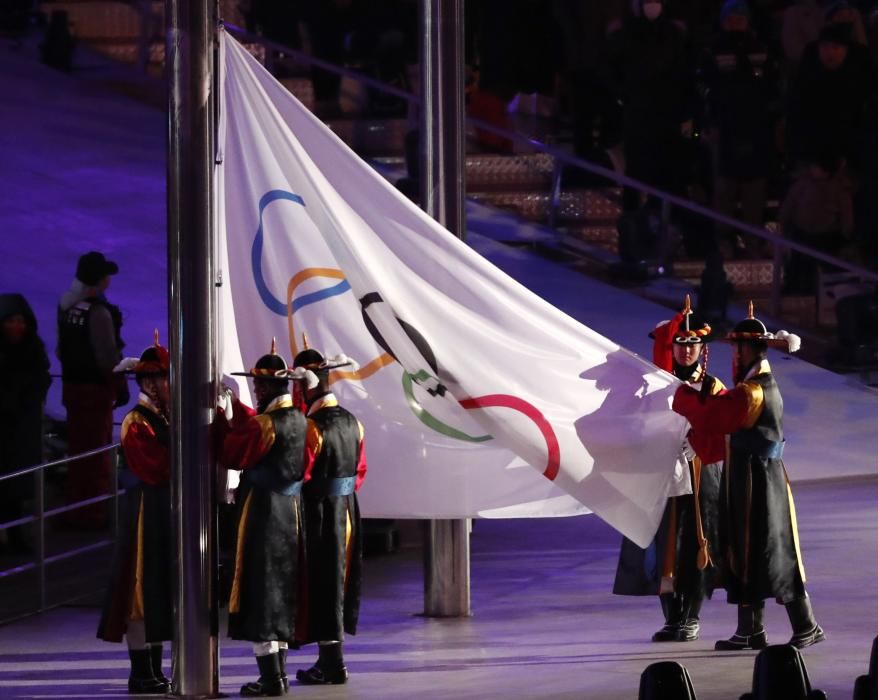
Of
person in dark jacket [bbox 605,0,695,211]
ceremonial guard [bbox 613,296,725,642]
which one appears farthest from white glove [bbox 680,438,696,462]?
person in dark jacket [bbox 605,0,695,211]

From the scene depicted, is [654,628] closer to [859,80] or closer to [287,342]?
[287,342]

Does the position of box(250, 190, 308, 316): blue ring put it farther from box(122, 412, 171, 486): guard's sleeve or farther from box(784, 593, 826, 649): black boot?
box(784, 593, 826, 649): black boot

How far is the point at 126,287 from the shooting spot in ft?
56.7

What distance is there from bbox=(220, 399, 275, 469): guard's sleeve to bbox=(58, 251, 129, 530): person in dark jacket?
147 inches

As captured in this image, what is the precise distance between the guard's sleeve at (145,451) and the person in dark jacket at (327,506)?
637 millimetres

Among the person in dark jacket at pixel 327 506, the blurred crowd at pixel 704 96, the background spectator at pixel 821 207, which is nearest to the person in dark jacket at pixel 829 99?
the blurred crowd at pixel 704 96

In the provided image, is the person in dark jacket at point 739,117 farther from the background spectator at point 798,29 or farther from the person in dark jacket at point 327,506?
the person in dark jacket at point 327,506

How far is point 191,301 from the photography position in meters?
9.91

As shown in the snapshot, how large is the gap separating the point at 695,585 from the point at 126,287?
7.11 m

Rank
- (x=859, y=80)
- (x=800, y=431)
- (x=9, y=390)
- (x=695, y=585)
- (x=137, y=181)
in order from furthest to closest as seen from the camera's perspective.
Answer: (x=137, y=181), (x=859, y=80), (x=800, y=431), (x=9, y=390), (x=695, y=585)

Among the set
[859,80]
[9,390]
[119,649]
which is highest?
[859,80]

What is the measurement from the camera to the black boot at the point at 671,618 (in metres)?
11.4

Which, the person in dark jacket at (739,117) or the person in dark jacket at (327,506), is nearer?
the person in dark jacket at (327,506)

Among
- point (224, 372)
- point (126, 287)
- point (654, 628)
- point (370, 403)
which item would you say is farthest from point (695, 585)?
point (126, 287)
